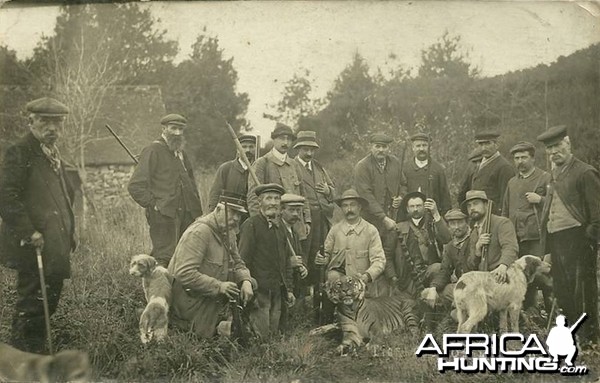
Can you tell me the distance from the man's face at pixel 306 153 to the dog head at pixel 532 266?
2.02 meters

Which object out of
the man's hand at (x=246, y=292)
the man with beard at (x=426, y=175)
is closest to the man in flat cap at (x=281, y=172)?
the man's hand at (x=246, y=292)

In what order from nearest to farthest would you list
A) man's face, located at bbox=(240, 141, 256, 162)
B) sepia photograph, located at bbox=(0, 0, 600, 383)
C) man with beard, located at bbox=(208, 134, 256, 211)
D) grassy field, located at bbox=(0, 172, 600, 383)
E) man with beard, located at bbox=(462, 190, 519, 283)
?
grassy field, located at bbox=(0, 172, 600, 383)
sepia photograph, located at bbox=(0, 0, 600, 383)
man with beard, located at bbox=(462, 190, 519, 283)
man with beard, located at bbox=(208, 134, 256, 211)
man's face, located at bbox=(240, 141, 256, 162)

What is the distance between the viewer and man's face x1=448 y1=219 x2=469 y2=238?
20.7 feet

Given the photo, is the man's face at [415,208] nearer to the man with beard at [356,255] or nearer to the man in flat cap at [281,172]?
the man with beard at [356,255]

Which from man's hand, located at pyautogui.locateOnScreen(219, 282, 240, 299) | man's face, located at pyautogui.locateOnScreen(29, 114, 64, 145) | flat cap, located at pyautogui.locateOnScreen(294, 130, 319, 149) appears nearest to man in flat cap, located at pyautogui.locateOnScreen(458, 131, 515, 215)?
flat cap, located at pyautogui.locateOnScreen(294, 130, 319, 149)

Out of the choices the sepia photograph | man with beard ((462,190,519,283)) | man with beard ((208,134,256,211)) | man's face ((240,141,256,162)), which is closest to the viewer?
the sepia photograph

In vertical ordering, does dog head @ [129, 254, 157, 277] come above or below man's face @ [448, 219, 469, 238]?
below

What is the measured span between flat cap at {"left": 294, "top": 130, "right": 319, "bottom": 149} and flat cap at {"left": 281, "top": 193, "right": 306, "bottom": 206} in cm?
47

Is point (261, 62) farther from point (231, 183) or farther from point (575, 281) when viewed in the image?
point (575, 281)

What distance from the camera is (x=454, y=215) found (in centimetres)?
633

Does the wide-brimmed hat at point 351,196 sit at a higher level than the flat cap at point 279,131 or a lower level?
lower

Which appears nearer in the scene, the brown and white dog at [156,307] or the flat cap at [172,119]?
the brown and white dog at [156,307]

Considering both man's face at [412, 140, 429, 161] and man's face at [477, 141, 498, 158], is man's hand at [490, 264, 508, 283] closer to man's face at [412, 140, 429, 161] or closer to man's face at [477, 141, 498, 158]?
man's face at [477, 141, 498, 158]

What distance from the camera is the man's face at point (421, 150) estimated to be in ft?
21.2
